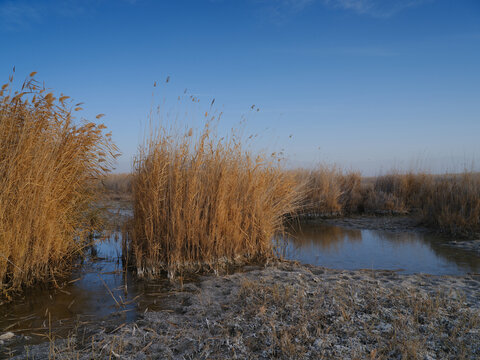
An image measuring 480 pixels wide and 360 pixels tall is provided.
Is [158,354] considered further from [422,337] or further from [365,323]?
[422,337]

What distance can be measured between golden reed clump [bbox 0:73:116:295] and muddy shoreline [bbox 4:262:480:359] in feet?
4.88

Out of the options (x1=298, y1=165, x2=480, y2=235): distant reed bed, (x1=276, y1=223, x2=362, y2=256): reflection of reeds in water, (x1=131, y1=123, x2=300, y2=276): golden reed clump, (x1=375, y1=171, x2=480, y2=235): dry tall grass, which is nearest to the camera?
(x1=131, y1=123, x2=300, y2=276): golden reed clump

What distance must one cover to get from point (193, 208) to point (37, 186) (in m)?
1.90

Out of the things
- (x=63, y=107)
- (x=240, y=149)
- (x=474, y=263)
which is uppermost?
(x=63, y=107)

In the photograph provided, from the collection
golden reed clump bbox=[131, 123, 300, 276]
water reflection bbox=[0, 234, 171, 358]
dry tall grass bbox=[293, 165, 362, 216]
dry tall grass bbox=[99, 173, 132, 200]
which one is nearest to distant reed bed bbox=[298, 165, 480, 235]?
dry tall grass bbox=[293, 165, 362, 216]

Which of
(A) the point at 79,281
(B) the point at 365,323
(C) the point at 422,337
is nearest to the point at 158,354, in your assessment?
(B) the point at 365,323

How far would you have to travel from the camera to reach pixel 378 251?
6.15 meters

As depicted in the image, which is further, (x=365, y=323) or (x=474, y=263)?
(x=474, y=263)

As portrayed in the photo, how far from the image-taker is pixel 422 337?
241 centimetres

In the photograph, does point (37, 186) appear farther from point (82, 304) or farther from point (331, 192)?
point (331, 192)

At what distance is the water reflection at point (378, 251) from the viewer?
511 centimetres

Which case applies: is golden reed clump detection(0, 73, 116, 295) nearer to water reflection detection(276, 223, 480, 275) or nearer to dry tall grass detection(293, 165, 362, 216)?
water reflection detection(276, 223, 480, 275)

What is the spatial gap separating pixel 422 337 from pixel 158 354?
6.49 feet

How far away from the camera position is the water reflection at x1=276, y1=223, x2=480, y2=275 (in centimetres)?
511
